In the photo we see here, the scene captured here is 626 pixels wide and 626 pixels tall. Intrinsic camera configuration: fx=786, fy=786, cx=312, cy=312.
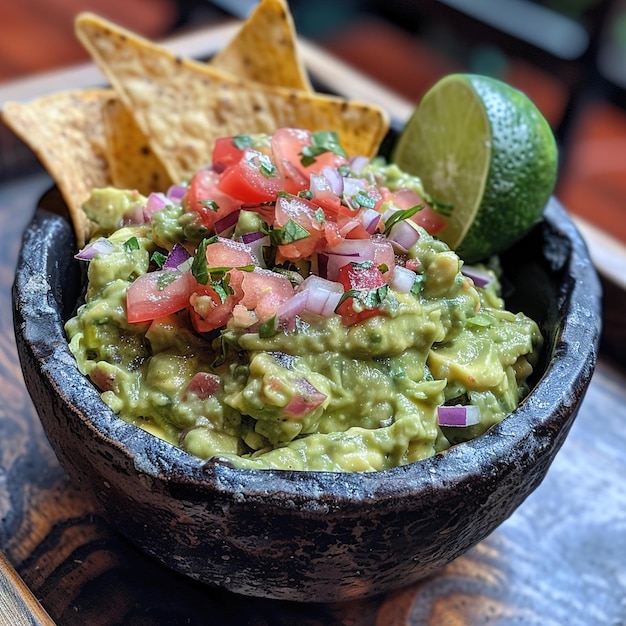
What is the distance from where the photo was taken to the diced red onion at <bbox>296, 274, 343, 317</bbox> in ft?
4.42

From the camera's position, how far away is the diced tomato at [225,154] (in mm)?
1625

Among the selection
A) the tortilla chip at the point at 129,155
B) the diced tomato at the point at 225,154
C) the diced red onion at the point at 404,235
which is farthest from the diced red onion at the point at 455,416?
the tortilla chip at the point at 129,155

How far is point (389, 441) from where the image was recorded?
1.28 meters

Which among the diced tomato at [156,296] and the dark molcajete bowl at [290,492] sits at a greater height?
the diced tomato at [156,296]

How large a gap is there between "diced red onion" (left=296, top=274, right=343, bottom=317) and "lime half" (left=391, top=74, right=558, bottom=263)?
0.45 metres

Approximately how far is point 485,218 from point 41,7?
409 centimetres

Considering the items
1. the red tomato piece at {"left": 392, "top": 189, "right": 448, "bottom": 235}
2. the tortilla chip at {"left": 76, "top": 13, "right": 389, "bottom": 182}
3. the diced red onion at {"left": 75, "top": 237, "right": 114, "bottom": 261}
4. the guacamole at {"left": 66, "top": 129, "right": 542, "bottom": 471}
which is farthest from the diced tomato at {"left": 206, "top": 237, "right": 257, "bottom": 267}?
the tortilla chip at {"left": 76, "top": 13, "right": 389, "bottom": 182}

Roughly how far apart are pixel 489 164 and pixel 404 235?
33 cm

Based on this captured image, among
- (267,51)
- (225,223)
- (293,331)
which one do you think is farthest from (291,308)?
(267,51)

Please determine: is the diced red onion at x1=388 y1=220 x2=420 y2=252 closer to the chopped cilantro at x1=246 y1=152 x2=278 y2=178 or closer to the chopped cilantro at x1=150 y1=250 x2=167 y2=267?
the chopped cilantro at x1=246 y1=152 x2=278 y2=178

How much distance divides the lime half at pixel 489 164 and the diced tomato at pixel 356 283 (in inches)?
15.4

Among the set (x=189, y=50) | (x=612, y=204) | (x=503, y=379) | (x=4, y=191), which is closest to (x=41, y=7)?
(x=189, y=50)

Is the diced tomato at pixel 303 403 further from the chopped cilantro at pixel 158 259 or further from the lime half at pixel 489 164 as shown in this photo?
the lime half at pixel 489 164

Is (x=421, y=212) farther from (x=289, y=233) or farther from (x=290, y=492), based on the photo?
(x=290, y=492)
